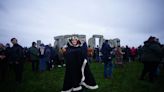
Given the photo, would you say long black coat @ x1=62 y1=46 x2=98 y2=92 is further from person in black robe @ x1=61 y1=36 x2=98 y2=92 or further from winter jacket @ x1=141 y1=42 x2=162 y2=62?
winter jacket @ x1=141 y1=42 x2=162 y2=62

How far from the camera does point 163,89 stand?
8.08 meters

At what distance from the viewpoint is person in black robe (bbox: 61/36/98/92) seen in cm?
664

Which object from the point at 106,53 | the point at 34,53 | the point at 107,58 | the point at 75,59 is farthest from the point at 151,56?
the point at 34,53

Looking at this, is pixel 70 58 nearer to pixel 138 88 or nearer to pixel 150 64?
pixel 138 88

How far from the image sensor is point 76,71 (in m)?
6.73

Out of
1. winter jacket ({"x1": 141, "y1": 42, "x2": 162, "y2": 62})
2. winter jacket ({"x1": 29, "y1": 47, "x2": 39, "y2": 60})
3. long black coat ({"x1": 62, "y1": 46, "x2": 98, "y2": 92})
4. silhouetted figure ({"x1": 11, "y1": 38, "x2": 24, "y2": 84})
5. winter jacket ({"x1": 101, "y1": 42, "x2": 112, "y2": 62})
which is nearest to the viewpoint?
long black coat ({"x1": 62, "y1": 46, "x2": 98, "y2": 92})

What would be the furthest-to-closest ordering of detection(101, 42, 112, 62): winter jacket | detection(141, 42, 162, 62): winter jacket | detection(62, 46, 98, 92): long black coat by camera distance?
detection(101, 42, 112, 62): winter jacket, detection(141, 42, 162, 62): winter jacket, detection(62, 46, 98, 92): long black coat

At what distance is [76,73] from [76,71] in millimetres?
62

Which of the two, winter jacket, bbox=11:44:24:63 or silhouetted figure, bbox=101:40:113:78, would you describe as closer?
winter jacket, bbox=11:44:24:63

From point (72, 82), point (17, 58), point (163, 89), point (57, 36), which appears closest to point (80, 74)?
point (72, 82)

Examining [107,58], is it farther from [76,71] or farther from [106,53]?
[76,71]

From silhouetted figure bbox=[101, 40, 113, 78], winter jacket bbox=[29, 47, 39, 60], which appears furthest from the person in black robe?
winter jacket bbox=[29, 47, 39, 60]

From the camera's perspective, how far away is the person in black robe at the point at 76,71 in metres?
6.64

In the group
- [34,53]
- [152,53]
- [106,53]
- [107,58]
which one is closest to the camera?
[152,53]
